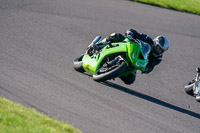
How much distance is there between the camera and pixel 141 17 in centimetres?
1645

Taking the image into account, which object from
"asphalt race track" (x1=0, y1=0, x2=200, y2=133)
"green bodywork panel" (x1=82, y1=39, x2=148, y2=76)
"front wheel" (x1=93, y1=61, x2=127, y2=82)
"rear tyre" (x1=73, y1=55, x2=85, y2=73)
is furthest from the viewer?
"rear tyre" (x1=73, y1=55, x2=85, y2=73)

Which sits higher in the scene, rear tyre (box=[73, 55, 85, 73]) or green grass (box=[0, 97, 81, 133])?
green grass (box=[0, 97, 81, 133])

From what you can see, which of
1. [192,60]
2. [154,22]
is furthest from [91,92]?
[154,22]

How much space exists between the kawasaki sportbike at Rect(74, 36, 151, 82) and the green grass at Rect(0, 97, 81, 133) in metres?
2.61

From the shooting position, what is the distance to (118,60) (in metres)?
9.23

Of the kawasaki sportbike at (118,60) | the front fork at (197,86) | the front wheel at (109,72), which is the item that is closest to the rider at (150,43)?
the kawasaki sportbike at (118,60)

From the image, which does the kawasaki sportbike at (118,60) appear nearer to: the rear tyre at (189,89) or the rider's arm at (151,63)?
the rider's arm at (151,63)

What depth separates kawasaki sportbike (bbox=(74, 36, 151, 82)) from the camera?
9033 millimetres


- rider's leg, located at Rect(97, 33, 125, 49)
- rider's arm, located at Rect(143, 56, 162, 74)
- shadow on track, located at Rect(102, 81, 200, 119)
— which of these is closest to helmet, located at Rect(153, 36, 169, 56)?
rider's arm, located at Rect(143, 56, 162, 74)

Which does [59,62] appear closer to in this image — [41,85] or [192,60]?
[41,85]

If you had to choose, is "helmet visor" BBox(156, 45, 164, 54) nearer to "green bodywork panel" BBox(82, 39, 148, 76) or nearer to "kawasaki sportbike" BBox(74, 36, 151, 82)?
"kawasaki sportbike" BBox(74, 36, 151, 82)

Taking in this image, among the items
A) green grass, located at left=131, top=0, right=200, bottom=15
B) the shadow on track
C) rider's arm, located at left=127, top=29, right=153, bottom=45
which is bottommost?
the shadow on track

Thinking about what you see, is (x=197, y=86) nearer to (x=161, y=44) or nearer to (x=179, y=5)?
(x=161, y=44)

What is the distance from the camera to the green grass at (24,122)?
571 cm
